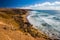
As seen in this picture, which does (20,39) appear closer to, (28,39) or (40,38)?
(28,39)

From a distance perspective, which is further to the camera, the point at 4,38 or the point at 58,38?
the point at 58,38

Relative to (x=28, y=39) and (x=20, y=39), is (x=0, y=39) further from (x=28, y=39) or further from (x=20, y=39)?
(x=28, y=39)

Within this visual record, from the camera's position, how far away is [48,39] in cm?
2650

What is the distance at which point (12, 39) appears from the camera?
68.2 feet

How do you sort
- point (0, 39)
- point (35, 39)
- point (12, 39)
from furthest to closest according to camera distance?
1. point (35, 39)
2. point (12, 39)
3. point (0, 39)

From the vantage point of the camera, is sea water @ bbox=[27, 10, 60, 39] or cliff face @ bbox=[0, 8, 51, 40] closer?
cliff face @ bbox=[0, 8, 51, 40]

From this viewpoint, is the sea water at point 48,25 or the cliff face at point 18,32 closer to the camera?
the cliff face at point 18,32

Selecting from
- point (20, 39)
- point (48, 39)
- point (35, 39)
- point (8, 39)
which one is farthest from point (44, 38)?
point (8, 39)

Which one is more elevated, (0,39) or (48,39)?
(0,39)

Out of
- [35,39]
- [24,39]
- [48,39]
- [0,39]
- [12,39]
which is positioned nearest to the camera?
[0,39]

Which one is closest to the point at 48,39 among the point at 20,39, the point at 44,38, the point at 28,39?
the point at 44,38

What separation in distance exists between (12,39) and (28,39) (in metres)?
3.15

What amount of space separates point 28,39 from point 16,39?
7.94 feet

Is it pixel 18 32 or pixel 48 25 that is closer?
pixel 18 32
